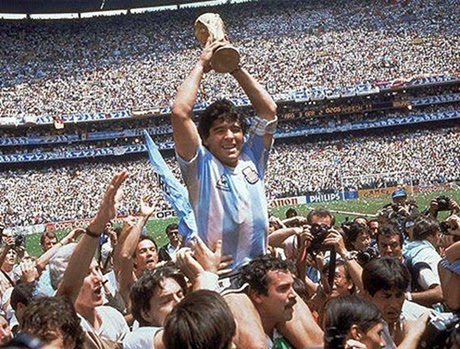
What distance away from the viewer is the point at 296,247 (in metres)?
5.06

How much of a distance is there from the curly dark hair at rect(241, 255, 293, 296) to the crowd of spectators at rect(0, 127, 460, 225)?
36.5 meters

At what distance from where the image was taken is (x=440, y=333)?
306cm

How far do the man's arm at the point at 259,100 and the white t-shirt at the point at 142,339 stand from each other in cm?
144

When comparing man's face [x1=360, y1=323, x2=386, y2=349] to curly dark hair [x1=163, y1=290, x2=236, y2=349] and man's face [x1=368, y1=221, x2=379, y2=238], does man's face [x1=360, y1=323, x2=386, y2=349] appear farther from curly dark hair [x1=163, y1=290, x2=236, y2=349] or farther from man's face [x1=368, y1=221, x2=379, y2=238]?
man's face [x1=368, y1=221, x2=379, y2=238]

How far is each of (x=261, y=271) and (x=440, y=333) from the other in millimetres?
856

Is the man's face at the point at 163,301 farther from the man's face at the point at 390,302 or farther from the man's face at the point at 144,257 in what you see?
the man's face at the point at 144,257

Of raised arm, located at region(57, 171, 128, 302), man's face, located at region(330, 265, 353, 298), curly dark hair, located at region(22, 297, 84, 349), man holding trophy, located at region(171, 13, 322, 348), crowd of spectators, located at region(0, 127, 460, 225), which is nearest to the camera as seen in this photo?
curly dark hair, located at region(22, 297, 84, 349)

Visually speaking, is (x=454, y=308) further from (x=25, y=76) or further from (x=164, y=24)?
(x=164, y=24)

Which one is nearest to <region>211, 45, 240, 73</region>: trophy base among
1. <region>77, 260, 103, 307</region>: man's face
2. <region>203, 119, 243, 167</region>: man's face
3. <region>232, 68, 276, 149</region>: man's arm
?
<region>232, 68, 276, 149</region>: man's arm

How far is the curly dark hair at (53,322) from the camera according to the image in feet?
10.4

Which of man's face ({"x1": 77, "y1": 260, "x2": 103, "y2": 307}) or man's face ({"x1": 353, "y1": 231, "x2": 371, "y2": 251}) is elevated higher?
man's face ({"x1": 353, "y1": 231, "x2": 371, "y2": 251})

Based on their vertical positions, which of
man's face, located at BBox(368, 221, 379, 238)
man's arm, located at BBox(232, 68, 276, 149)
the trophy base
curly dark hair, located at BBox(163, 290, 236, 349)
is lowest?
curly dark hair, located at BBox(163, 290, 236, 349)

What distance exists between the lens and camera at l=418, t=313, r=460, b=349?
2.99m

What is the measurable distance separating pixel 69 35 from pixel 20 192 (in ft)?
52.3
